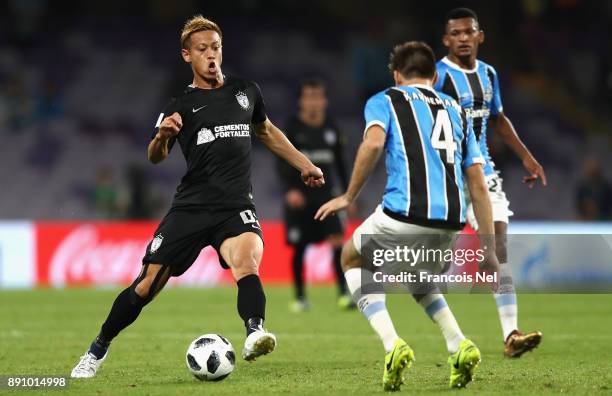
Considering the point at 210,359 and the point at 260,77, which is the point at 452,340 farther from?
the point at 260,77

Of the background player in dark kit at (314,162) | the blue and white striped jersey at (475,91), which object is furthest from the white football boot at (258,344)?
the background player in dark kit at (314,162)

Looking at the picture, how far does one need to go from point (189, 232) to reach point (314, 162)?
5.81 metres

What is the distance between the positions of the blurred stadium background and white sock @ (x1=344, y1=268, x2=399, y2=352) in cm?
1296

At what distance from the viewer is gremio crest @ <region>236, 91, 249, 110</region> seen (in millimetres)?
6527

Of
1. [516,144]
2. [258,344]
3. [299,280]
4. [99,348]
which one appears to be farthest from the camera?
[299,280]

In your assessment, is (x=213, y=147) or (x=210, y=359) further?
(x=213, y=147)

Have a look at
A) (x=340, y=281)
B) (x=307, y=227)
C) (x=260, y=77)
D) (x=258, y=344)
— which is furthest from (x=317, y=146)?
(x=260, y=77)

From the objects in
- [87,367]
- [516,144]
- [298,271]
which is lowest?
[298,271]

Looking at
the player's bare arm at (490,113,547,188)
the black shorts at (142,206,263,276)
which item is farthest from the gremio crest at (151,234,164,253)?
the player's bare arm at (490,113,547,188)

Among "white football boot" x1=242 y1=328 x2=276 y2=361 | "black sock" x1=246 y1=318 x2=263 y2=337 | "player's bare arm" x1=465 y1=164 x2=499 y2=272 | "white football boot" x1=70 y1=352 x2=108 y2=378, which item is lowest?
"white football boot" x1=70 y1=352 x2=108 y2=378

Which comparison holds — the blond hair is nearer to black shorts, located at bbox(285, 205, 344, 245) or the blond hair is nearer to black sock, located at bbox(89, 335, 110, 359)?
black sock, located at bbox(89, 335, 110, 359)

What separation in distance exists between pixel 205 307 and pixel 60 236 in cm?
466

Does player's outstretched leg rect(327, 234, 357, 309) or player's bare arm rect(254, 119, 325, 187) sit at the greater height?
player's bare arm rect(254, 119, 325, 187)

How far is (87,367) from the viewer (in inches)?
255
